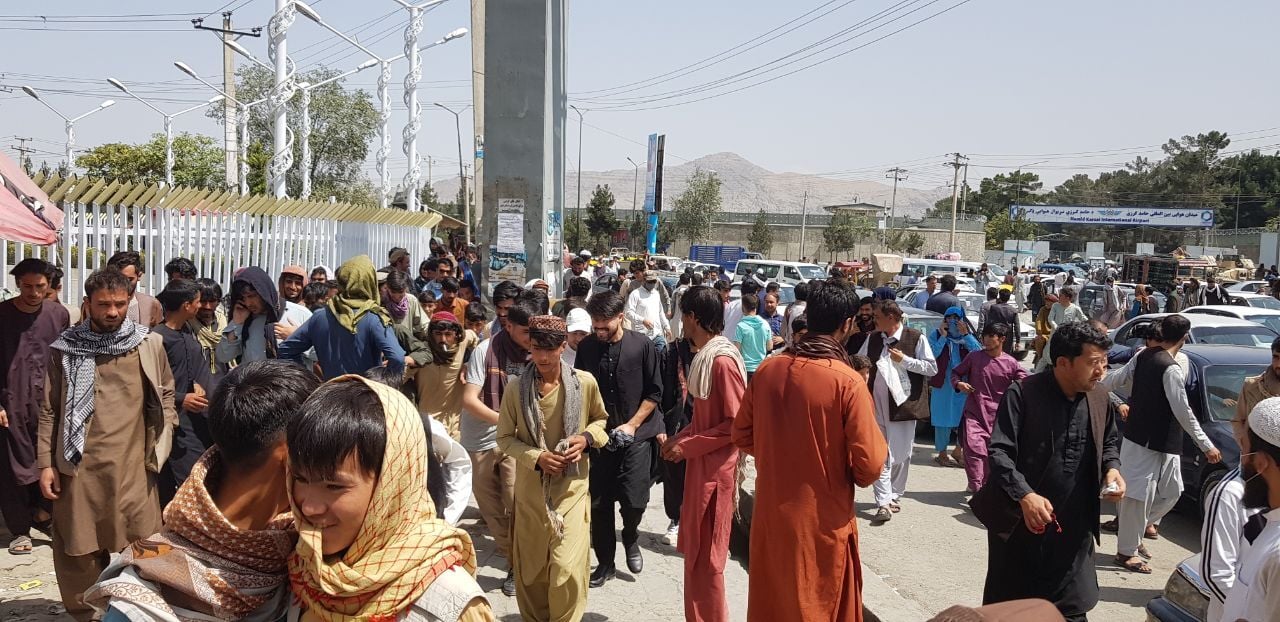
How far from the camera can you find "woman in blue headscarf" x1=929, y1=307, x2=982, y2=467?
9.27m

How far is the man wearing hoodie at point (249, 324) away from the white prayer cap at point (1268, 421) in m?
5.23

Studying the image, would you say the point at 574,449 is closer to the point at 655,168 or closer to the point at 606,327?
the point at 606,327

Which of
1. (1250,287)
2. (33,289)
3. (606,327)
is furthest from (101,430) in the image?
(1250,287)

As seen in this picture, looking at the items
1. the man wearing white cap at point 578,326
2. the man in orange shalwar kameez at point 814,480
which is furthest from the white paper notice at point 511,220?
the man in orange shalwar kameez at point 814,480

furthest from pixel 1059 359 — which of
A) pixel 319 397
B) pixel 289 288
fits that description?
pixel 289 288

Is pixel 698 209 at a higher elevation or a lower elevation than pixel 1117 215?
lower

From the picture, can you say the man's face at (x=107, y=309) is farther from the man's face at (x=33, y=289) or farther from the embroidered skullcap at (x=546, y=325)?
the embroidered skullcap at (x=546, y=325)

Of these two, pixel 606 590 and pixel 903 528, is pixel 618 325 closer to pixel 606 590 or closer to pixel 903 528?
pixel 606 590

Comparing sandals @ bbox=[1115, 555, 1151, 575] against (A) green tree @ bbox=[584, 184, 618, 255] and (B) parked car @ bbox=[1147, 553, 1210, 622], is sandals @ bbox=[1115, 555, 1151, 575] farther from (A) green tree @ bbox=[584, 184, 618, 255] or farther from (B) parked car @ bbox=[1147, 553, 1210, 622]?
(A) green tree @ bbox=[584, 184, 618, 255]

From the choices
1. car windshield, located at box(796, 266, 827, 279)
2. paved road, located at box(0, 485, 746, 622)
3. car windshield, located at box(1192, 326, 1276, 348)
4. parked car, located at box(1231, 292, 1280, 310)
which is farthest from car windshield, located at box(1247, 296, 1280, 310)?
paved road, located at box(0, 485, 746, 622)

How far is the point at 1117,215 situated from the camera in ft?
243

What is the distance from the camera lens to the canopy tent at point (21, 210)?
16.5 feet

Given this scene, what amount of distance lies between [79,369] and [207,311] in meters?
1.91

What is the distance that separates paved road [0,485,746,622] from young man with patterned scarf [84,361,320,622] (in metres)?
3.35
